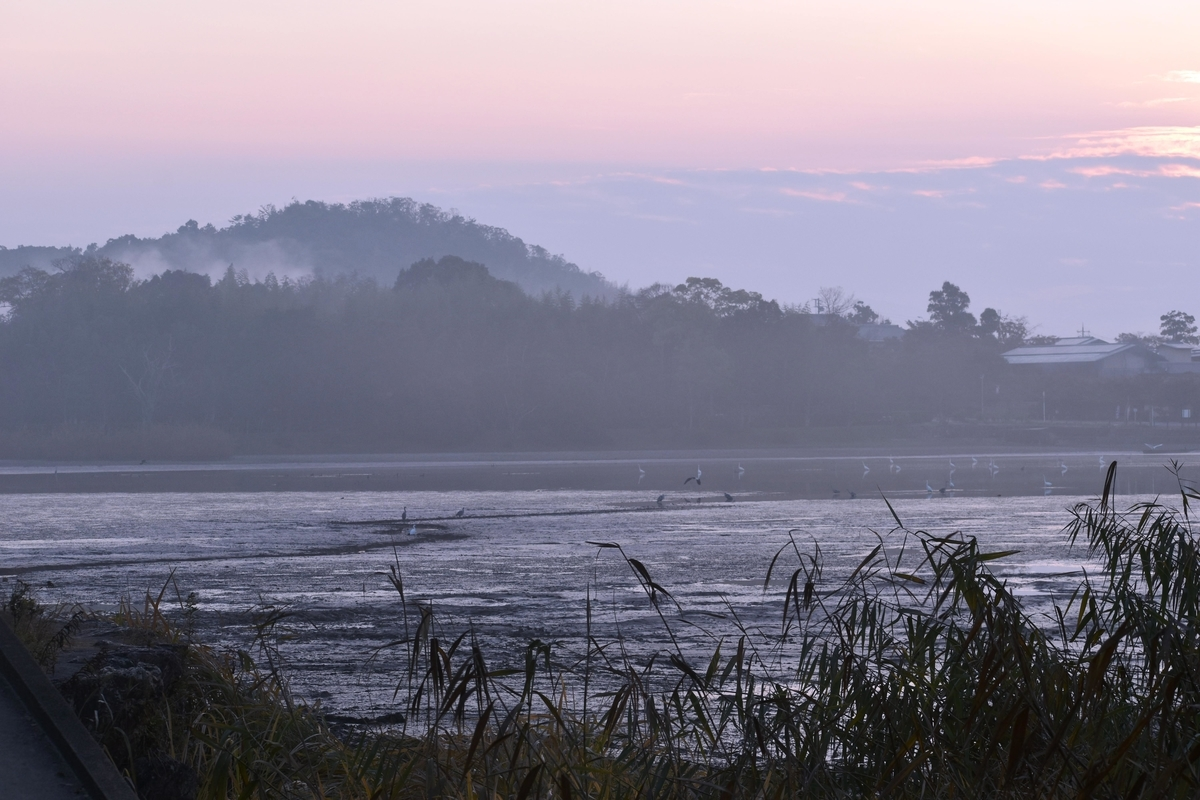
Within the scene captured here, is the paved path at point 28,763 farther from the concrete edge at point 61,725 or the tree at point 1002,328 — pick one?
the tree at point 1002,328

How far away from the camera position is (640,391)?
230 feet

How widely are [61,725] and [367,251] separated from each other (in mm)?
194633

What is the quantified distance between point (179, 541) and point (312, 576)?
17.8ft

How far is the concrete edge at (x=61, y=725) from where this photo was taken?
4180 mm

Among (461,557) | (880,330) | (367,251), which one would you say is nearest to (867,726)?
(461,557)

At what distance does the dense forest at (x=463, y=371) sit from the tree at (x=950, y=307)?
16186 millimetres

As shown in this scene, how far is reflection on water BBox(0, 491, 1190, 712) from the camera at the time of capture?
10.3 m

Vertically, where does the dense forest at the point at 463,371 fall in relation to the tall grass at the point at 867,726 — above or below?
above

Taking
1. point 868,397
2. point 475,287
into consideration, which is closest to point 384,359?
point 475,287

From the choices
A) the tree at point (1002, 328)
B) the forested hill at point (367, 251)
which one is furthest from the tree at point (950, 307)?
the forested hill at point (367, 251)

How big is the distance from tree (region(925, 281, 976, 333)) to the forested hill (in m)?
90.6

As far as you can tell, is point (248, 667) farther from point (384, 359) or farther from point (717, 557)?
point (384, 359)

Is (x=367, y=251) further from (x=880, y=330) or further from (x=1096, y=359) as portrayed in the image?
(x=1096, y=359)

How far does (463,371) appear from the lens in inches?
2749
